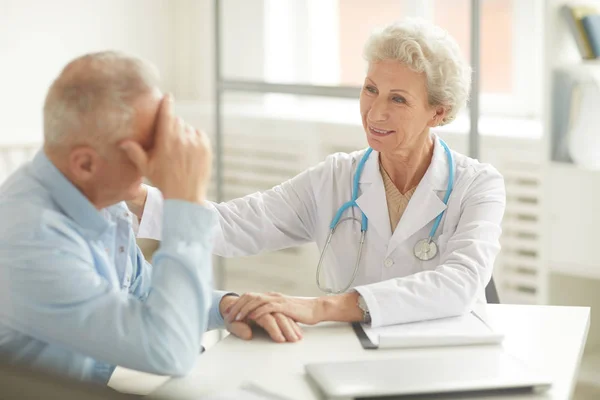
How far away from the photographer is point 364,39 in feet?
12.5

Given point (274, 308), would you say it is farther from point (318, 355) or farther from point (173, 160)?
point (173, 160)

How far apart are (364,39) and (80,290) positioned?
2.96 m

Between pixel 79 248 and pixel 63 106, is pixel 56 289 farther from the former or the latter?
pixel 63 106

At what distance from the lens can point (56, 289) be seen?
1.00 metres

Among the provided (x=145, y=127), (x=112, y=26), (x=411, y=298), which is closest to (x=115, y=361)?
(x=145, y=127)

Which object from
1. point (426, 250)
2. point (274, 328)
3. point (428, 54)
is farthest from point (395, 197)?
point (274, 328)

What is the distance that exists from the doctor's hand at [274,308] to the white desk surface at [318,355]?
0.03m

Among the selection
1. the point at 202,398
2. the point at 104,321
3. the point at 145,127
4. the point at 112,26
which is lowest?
the point at 202,398

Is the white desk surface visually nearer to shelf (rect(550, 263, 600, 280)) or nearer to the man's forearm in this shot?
the man's forearm

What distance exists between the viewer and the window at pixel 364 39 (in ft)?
11.2

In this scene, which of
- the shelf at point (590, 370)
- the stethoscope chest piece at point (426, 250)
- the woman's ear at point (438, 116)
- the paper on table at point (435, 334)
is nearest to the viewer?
the paper on table at point (435, 334)

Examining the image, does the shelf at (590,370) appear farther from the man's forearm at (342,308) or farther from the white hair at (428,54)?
the man's forearm at (342,308)

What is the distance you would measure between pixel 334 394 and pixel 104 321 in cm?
30

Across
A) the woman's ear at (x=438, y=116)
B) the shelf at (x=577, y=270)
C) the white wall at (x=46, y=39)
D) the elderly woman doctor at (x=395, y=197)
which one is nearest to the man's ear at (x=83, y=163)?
the elderly woman doctor at (x=395, y=197)
